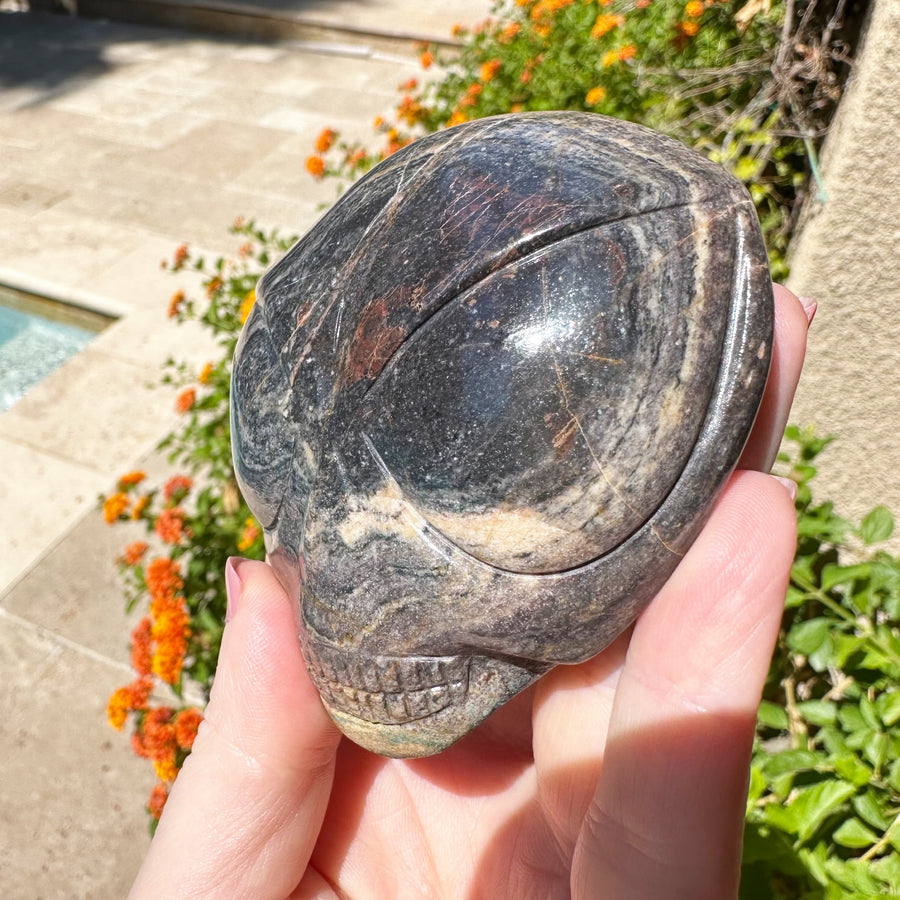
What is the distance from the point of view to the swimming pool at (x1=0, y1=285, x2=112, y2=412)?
4801 millimetres

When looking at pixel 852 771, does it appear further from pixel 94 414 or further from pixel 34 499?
pixel 94 414

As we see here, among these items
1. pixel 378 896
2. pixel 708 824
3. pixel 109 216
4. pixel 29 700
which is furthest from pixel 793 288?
pixel 109 216

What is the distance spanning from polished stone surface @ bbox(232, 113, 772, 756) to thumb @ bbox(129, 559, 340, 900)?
0.49 feet

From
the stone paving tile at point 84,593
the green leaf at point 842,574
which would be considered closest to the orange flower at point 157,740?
the stone paving tile at point 84,593

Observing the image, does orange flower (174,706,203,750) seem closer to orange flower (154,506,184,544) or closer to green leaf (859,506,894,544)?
orange flower (154,506,184,544)

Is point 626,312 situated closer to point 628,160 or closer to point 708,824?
point 628,160

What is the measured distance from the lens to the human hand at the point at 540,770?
1.23 meters

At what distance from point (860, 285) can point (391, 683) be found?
78.3 inches

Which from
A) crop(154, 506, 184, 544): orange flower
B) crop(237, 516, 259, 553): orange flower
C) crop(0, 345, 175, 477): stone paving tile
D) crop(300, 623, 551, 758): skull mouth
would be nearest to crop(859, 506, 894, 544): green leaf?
crop(300, 623, 551, 758): skull mouth

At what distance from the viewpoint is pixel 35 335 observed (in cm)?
493

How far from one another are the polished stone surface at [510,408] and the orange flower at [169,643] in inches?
28.9

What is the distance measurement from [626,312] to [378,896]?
137cm

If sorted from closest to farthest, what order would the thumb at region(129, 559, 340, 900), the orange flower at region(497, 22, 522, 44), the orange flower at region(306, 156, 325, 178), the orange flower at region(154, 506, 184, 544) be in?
1. the thumb at region(129, 559, 340, 900)
2. the orange flower at region(154, 506, 184, 544)
3. the orange flower at region(306, 156, 325, 178)
4. the orange flower at region(497, 22, 522, 44)

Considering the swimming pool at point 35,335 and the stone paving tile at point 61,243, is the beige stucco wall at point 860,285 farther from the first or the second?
the stone paving tile at point 61,243
